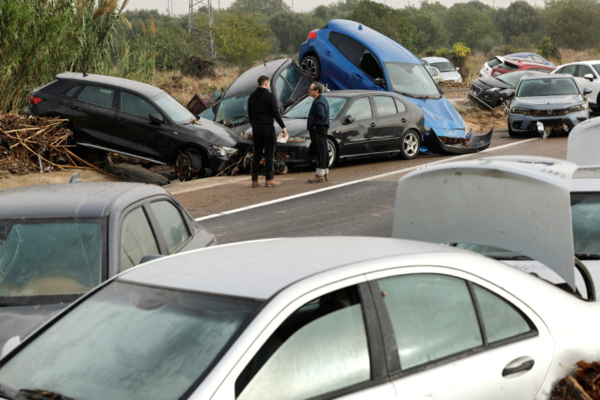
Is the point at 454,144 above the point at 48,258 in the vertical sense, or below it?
below

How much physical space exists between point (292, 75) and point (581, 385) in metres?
14.3

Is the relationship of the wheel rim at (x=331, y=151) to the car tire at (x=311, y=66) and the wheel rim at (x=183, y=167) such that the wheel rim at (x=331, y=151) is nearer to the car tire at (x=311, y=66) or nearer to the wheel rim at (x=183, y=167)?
the wheel rim at (x=183, y=167)

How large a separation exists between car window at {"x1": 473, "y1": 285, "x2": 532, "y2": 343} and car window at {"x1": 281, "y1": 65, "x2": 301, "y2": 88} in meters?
13.9

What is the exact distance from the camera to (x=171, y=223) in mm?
5195

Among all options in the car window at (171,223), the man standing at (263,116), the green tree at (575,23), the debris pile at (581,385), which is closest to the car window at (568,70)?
the man standing at (263,116)

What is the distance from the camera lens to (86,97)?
43.0 feet

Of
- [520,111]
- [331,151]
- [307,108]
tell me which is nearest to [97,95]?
[307,108]

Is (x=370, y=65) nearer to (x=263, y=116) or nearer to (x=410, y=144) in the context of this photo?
(x=410, y=144)

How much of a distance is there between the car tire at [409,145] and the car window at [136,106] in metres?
5.27

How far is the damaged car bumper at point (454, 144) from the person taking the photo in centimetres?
1556

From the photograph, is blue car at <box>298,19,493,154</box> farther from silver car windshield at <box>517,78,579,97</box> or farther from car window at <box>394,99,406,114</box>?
silver car windshield at <box>517,78,579,97</box>

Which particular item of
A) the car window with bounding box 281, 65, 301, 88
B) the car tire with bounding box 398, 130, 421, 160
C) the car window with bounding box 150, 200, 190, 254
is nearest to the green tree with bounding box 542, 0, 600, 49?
the car window with bounding box 281, 65, 301, 88

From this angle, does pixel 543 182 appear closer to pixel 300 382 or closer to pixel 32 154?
pixel 300 382

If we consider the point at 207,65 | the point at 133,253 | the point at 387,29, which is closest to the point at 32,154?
the point at 133,253
